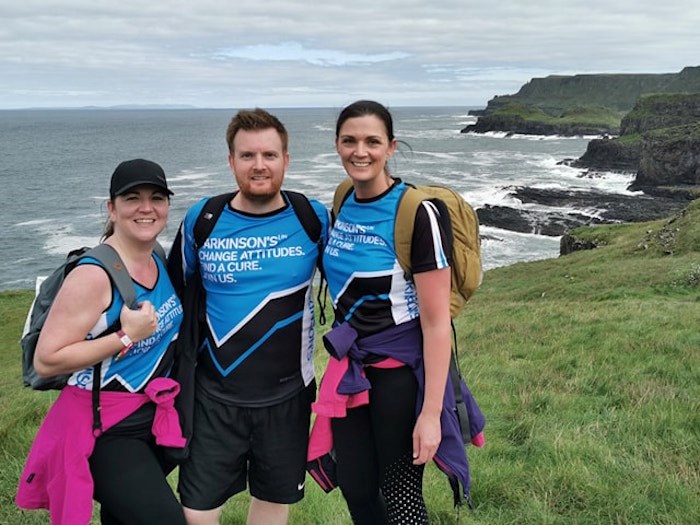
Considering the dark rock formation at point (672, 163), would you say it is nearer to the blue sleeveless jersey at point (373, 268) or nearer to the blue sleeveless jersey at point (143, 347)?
the blue sleeveless jersey at point (373, 268)

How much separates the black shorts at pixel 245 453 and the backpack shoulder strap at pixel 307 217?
1.03m

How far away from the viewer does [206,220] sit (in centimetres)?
370

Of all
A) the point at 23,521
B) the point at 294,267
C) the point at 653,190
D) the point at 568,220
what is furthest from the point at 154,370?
the point at 653,190

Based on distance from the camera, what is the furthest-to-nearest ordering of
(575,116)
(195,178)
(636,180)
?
(575,116)
(195,178)
(636,180)

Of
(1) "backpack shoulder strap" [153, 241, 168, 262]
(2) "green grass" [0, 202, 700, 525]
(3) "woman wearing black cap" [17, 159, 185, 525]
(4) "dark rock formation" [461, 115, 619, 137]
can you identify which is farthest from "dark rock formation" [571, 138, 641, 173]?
(3) "woman wearing black cap" [17, 159, 185, 525]

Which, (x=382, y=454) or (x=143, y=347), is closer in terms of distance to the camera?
(x=143, y=347)

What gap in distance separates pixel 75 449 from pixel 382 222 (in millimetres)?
2056

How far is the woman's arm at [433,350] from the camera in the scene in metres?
3.20

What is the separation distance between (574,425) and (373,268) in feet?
11.5

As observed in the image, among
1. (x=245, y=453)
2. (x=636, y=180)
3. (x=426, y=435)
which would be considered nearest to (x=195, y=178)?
(x=636, y=180)

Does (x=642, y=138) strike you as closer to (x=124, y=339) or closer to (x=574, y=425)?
(x=574, y=425)

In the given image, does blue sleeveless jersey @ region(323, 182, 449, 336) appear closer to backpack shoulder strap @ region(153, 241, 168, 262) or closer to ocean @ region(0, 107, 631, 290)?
backpack shoulder strap @ region(153, 241, 168, 262)

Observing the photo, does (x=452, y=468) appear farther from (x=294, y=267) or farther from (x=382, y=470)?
(x=294, y=267)

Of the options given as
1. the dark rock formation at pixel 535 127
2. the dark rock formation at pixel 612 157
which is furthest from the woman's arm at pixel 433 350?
the dark rock formation at pixel 535 127
